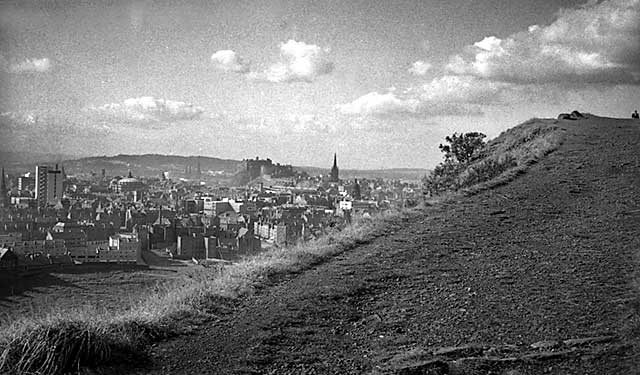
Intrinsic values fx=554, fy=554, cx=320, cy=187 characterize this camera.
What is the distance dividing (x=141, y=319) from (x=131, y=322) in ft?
0.44

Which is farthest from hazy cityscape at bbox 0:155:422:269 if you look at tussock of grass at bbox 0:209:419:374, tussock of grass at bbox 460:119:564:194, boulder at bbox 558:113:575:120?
boulder at bbox 558:113:575:120

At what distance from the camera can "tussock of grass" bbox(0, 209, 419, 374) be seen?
427cm

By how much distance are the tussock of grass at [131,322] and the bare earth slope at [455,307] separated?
0.82 feet

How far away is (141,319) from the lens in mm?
5297

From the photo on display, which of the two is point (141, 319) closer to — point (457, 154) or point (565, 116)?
point (457, 154)

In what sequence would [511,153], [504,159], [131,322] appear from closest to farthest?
[131,322] → [504,159] → [511,153]

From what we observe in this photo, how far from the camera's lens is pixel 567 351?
4289 millimetres

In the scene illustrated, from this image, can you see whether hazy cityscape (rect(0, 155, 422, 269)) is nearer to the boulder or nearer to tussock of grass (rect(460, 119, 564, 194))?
tussock of grass (rect(460, 119, 564, 194))

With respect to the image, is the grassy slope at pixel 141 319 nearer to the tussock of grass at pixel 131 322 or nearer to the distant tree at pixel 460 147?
the tussock of grass at pixel 131 322

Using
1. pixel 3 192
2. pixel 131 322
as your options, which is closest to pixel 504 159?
pixel 3 192

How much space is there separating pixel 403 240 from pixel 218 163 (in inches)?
547

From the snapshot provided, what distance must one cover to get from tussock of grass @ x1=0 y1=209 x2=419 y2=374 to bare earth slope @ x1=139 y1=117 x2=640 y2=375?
0.25m

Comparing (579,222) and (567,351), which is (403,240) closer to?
(579,222)

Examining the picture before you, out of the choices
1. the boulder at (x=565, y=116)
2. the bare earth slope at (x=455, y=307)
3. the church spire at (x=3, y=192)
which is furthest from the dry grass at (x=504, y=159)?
the church spire at (x=3, y=192)
